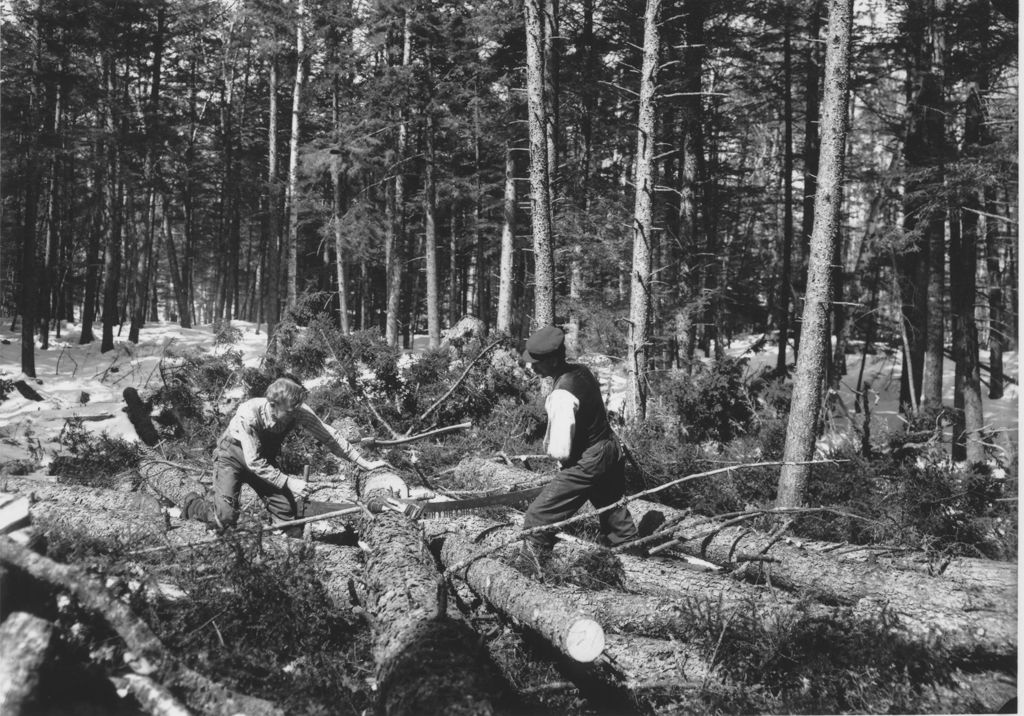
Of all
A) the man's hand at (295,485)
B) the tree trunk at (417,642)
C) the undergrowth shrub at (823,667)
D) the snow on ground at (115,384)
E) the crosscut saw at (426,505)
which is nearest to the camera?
the tree trunk at (417,642)

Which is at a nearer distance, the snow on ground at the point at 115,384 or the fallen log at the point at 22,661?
the fallen log at the point at 22,661

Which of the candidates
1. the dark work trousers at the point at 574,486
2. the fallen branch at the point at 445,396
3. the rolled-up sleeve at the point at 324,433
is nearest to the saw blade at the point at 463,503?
the dark work trousers at the point at 574,486

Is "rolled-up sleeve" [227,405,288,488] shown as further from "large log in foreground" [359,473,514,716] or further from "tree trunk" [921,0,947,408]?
"tree trunk" [921,0,947,408]

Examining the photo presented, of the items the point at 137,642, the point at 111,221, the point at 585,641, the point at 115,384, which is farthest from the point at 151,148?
the point at 585,641

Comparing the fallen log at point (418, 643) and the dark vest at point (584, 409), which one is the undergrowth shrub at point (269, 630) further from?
the dark vest at point (584, 409)

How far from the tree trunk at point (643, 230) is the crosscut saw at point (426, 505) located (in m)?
4.87

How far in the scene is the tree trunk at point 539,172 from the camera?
12.2 meters

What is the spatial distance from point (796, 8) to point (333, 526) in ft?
56.9

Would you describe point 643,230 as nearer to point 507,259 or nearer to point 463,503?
point 463,503

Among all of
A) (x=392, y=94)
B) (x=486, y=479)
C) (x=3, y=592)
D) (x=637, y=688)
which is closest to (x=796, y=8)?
(x=392, y=94)

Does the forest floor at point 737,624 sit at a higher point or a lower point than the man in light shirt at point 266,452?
lower

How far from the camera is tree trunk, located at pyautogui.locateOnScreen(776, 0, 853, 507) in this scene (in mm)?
7996

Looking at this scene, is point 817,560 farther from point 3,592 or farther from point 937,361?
point 937,361

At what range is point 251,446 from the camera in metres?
6.30
